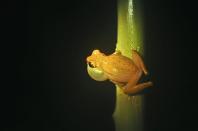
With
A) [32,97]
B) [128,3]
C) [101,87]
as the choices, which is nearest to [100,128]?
[101,87]

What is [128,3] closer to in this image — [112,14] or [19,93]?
[112,14]

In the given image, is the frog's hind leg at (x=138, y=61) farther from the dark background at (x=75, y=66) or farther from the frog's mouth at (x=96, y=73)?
the frog's mouth at (x=96, y=73)

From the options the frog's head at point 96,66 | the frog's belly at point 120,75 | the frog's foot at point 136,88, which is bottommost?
the frog's foot at point 136,88

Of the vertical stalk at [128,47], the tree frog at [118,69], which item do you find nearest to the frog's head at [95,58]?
the tree frog at [118,69]

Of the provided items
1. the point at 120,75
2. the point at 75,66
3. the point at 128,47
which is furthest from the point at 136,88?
the point at 75,66

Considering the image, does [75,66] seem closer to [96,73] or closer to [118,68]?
[96,73]

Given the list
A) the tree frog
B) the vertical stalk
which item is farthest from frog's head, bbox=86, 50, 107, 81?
the vertical stalk

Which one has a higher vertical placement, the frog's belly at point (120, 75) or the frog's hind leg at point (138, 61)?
the frog's hind leg at point (138, 61)
